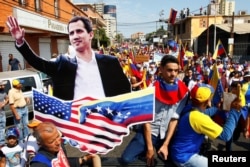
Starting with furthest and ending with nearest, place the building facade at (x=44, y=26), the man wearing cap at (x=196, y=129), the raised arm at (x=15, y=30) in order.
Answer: the building facade at (x=44, y=26), the raised arm at (x=15, y=30), the man wearing cap at (x=196, y=129)

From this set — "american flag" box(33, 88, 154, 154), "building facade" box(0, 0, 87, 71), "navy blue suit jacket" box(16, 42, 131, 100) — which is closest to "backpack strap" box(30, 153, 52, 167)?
"american flag" box(33, 88, 154, 154)

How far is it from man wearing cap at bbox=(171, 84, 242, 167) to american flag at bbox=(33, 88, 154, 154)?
57 centimetres

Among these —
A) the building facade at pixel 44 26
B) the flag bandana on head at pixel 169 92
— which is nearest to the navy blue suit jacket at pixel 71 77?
the flag bandana on head at pixel 169 92

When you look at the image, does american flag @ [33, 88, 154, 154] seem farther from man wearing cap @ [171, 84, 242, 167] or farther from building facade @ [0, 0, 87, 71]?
building facade @ [0, 0, 87, 71]

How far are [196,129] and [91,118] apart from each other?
1.10 metres

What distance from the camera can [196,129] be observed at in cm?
248

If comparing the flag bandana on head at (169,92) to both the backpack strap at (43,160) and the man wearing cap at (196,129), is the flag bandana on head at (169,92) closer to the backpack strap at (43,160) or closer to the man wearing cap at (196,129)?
the man wearing cap at (196,129)

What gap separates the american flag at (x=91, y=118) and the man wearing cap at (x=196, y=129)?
57 centimetres

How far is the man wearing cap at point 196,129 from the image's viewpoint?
2425 mm

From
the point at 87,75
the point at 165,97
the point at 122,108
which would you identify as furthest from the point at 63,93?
the point at 165,97

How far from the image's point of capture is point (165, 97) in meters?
2.89

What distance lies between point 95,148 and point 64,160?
2.22ft

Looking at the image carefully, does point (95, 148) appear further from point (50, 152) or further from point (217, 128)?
point (217, 128)

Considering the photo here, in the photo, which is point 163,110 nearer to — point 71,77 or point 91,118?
point 91,118
